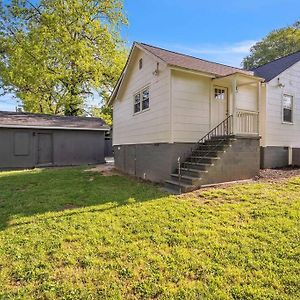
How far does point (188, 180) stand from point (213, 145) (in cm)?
178

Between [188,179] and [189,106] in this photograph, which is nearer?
[188,179]

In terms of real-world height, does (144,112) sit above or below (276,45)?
below

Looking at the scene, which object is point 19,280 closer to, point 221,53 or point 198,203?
point 198,203

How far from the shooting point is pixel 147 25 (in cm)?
1485

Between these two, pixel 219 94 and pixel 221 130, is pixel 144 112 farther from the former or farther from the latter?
pixel 221 130

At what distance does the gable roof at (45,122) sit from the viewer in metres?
15.2

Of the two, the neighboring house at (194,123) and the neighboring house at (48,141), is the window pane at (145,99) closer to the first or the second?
A: the neighboring house at (194,123)

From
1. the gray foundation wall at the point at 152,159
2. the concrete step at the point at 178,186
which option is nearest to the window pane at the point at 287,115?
the gray foundation wall at the point at 152,159

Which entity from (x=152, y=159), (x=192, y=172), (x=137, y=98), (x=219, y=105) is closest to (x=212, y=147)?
(x=192, y=172)

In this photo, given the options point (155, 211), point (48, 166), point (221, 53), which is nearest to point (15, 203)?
point (155, 211)

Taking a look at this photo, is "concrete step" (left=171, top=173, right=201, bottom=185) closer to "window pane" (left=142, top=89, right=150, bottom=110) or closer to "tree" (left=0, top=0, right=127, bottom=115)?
"window pane" (left=142, top=89, right=150, bottom=110)

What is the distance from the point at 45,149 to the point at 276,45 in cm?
2550

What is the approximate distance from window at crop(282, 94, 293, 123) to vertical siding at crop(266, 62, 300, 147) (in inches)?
7.2

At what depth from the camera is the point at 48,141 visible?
16.4 meters
